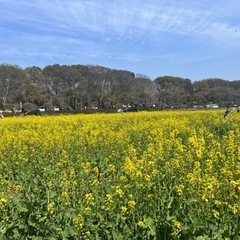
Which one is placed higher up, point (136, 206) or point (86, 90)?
point (86, 90)

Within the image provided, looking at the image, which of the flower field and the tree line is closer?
the flower field

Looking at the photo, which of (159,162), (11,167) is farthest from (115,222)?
(11,167)

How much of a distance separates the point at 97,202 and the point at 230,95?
8186cm

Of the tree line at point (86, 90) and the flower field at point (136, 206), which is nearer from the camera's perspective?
the flower field at point (136, 206)

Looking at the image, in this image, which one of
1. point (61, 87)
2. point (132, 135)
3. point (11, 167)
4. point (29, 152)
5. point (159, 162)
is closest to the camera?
point (159, 162)

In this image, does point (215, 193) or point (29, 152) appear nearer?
point (215, 193)

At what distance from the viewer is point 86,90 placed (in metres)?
82.4

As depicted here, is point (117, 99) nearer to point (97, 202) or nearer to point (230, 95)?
point (230, 95)

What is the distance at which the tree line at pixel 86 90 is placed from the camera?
7750cm

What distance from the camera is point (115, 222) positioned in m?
3.90

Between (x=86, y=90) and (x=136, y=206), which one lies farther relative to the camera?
(x=86, y=90)

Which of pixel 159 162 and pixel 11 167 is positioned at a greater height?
pixel 159 162

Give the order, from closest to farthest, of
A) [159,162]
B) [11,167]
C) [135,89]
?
1. [159,162]
2. [11,167]
3. [135,89]

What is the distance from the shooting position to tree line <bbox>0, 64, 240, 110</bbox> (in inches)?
3051
